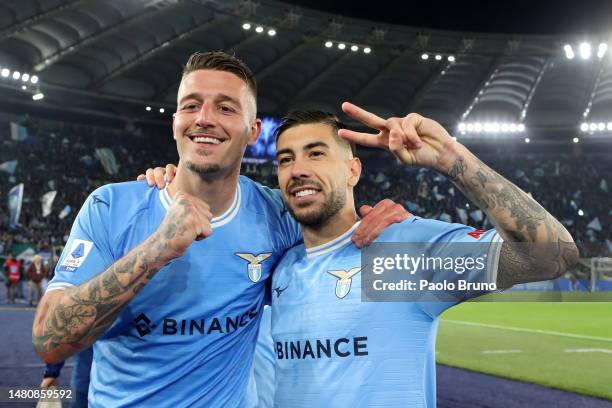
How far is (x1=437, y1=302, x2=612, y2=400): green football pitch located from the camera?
823cm

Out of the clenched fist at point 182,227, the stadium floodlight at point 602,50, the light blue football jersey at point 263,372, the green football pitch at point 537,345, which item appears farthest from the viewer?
the stadium floodlight at point 602,50

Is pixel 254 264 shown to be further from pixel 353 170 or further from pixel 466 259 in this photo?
pixel 466 259

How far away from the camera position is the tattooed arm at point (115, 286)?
234 cm

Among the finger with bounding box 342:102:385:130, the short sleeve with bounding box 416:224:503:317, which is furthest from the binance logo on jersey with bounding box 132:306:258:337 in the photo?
the finger with bounding box 342:102:385:130

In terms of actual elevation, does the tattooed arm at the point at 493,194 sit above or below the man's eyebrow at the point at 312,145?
below

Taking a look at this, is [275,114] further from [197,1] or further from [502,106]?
[502,106]

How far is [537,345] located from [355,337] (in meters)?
9.63

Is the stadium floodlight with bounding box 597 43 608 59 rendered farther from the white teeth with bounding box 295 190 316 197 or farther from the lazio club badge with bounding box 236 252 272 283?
the lazio club badge with bounding box 236 252 272 283

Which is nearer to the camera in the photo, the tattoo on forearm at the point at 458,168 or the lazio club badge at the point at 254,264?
the tattoo on forearm at the point at 458,168

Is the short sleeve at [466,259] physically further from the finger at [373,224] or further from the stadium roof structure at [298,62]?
the stadium roof structure at [298,62]

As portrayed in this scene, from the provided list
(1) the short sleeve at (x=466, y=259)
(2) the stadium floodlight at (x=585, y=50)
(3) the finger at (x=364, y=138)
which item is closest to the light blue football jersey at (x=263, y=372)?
(1) the short sleeve at (x=466, y=259)

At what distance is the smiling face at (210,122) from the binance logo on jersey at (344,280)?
0.75m

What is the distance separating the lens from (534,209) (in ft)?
7.86

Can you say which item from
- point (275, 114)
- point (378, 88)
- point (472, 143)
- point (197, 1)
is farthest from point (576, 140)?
point (197, 1)
